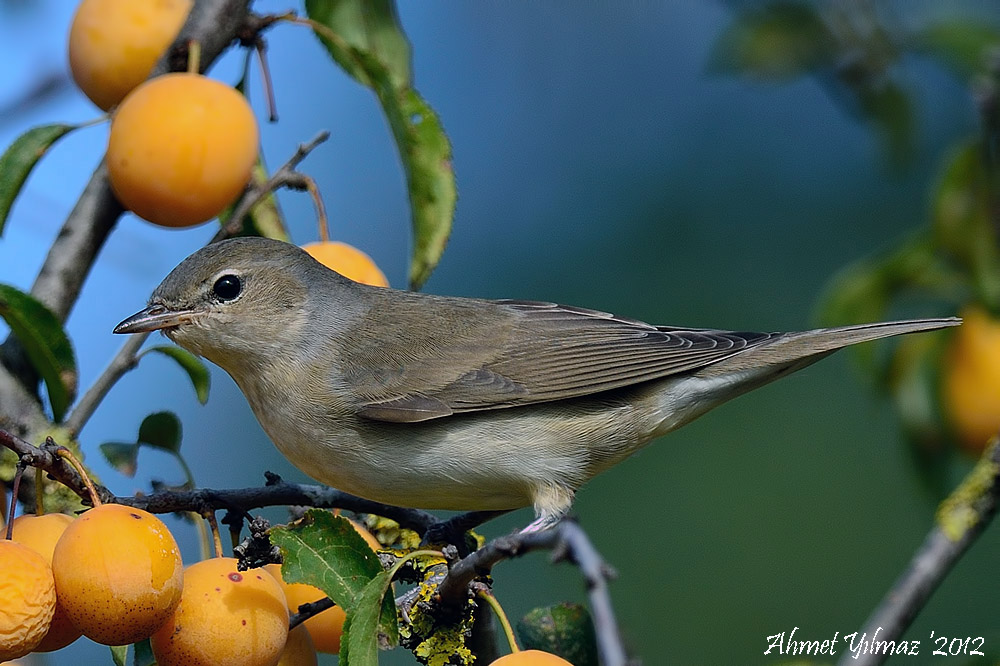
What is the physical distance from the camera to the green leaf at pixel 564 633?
2232 millimetres

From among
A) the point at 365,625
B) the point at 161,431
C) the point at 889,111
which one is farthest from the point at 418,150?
the point at 889,111

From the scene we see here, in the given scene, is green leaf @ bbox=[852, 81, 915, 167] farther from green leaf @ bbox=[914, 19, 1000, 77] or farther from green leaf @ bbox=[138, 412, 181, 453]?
green leaf @ bbox=[138, 412, 181, 453]

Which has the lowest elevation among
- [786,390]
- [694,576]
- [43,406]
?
[694,576]

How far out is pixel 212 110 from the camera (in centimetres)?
262

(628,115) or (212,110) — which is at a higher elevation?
(628,115)

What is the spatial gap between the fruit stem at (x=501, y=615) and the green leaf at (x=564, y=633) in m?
0.14

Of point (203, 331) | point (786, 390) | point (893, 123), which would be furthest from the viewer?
point (786, 390)

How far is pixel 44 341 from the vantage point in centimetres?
246

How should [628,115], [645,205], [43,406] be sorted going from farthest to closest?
[628,115] → [645,205] → [43,406]

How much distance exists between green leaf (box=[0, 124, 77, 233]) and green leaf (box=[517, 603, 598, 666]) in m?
1.72

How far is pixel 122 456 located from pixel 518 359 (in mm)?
1284

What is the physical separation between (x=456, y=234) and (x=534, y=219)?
69 cm

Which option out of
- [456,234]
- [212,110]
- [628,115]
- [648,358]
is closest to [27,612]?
[212,110]

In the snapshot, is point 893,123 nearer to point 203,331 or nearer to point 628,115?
point 203,331
